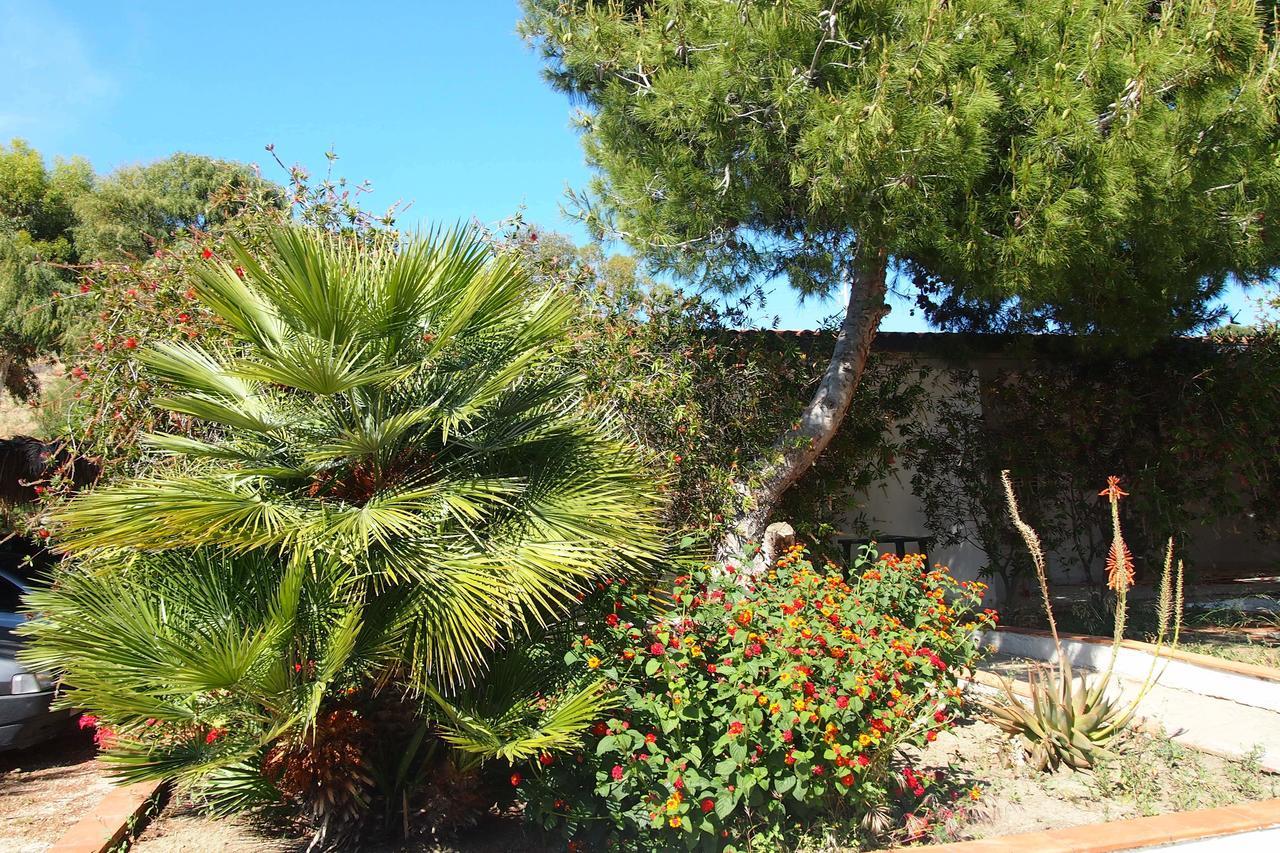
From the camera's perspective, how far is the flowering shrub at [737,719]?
3.89m

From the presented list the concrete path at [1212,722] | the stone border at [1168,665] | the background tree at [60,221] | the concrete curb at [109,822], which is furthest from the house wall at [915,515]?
the background tree at [60,221]

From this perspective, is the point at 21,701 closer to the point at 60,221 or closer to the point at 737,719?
the point at 737,719

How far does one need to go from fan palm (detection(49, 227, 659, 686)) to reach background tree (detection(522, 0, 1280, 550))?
8.62 ft

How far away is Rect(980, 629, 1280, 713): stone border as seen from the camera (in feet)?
21.0

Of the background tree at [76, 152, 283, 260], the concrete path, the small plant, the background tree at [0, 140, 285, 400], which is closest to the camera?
the small plant

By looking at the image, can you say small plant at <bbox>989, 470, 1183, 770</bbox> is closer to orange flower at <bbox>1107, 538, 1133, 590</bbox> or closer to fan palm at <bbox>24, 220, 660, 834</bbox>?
orange flower at <bbox>1107, 538, 1133, 590</bbox>

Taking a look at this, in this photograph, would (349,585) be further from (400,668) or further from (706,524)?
(706,524)

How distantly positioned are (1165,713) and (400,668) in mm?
5396

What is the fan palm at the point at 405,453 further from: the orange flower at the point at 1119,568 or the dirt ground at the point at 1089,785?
the orange flower at the point at 1119,568

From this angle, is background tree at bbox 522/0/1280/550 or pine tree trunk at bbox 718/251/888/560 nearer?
background tree at bbox 522/0/1280/550

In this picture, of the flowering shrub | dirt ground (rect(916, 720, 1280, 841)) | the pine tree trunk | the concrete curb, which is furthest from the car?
dirt ground (rect(916, 720, 1280, 841))

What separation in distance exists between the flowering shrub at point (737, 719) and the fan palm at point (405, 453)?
46 cm

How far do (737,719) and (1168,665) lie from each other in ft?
15.1

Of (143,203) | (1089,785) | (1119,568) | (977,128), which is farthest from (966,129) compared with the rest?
(143,203)
